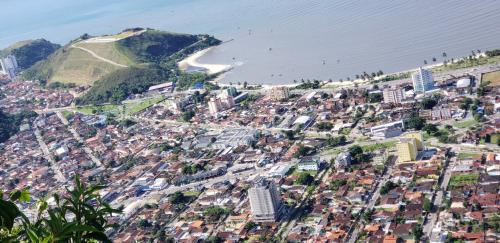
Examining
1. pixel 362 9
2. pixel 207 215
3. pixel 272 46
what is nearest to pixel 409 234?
pixel 207 215

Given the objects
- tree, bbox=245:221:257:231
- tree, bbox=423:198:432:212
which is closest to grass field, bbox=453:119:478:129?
tree, bbox=423:198:432:212

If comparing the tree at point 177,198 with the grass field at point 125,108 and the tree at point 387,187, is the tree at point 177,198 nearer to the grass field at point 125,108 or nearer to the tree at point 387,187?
the tree at point 387,187

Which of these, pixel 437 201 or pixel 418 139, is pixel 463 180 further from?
pixel 418 139

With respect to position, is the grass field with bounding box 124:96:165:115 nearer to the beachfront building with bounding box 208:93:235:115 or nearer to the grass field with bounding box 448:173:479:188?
the beachfront building with bounding box 208:93:235:115

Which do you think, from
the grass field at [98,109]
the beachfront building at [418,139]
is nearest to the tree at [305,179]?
the beachfront building at [418,139]

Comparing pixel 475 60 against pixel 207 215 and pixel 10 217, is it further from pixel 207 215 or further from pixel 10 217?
pixel 10 217

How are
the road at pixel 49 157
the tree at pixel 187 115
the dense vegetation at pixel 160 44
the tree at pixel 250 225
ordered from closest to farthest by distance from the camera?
the tree at pixel 250 225
the road at pixel 49 157
the tree at pixel 187 115
the dense vegetation at pixel 160 44

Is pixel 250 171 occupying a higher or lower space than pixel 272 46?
lower
